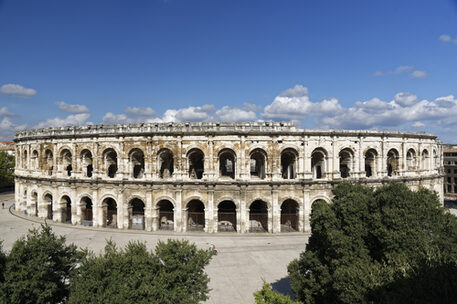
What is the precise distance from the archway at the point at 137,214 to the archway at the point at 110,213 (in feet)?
7.24

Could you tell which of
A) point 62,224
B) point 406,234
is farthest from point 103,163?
point 406,234

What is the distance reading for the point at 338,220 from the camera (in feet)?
40.7

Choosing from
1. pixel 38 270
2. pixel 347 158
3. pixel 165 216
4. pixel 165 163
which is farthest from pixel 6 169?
pixel 347 158

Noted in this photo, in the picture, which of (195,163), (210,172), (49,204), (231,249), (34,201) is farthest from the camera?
(34,201)

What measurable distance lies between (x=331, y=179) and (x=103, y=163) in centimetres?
2373

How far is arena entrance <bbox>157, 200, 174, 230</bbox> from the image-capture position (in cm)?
2631

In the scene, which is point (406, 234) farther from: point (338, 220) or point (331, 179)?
point (331, 179)

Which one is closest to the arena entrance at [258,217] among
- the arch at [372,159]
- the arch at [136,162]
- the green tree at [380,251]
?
the green tree at [380,251]

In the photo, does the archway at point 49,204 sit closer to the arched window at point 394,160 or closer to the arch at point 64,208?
the arch at point 64,208

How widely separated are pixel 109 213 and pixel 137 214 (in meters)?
3.34

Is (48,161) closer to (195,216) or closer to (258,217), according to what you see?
(195,216)

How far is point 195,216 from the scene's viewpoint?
89.3 ft

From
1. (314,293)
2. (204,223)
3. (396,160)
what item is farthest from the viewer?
(396,160)

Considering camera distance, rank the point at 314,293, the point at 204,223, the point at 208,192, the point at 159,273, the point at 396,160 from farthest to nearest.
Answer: the point at 396,160, the point at 204,223, the point at 208,192, the point at 314,293, the point at 159,273
